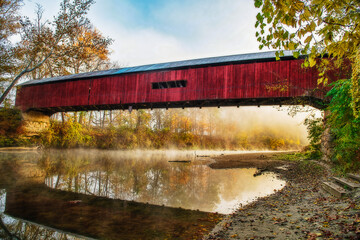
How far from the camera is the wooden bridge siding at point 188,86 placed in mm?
12516

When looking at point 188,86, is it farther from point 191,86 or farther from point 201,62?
point 201,62

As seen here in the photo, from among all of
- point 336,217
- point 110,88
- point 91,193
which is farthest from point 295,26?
point 110,88

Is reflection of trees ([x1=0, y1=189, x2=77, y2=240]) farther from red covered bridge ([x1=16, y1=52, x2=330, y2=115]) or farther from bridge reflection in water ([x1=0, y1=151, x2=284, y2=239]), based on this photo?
red covered bridge ([x1=16, y1=52, x2=330, y2=115])

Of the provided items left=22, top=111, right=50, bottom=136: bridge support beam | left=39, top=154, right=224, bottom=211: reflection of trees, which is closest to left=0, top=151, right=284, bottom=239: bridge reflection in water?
left=39, top=154, right=224, bottom=211: reflection of trees

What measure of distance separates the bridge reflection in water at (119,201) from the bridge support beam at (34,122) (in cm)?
1201

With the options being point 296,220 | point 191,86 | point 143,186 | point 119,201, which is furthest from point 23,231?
point 191,86

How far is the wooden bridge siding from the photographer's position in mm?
12516

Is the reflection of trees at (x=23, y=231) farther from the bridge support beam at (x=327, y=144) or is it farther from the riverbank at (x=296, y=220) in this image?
the bridge support beam at (x=327, y=144)

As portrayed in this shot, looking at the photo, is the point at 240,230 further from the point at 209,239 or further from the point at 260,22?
the point at 260,22

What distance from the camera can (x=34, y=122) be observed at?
20953 mm

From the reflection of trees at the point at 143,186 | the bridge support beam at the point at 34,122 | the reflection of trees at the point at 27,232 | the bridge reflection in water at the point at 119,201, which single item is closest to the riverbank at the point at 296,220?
the bridge reflection in water at the point at 119,201

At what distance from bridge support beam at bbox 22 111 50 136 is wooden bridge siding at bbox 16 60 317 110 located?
102cm

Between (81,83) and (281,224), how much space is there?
1826cm

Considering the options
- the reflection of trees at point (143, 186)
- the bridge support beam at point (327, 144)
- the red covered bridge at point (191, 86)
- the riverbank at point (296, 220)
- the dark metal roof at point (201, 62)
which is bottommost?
the reflection of trees at point (143, 186)
